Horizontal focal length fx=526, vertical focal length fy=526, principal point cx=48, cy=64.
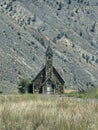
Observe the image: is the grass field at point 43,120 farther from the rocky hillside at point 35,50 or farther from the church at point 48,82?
the rocky hillside at point 35,50

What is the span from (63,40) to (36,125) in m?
170

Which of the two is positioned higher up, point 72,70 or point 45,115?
point 72,70

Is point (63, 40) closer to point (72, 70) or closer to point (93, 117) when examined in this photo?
point (72, 70)

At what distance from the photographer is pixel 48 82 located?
115 m

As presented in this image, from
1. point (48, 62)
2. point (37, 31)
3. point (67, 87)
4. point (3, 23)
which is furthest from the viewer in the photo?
point (37, 31)

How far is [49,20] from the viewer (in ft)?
655

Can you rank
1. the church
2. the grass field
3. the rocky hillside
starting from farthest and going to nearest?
1. the rocky hillside
2. the church
3. the grass field

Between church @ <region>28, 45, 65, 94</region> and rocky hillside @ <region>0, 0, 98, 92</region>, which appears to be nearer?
church @ <region>28, 45, 65, 94</region>

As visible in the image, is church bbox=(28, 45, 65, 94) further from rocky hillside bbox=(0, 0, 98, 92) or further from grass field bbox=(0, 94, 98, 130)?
grass field bbox=(0, 94, 98, 130)

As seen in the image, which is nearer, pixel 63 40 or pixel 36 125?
pixel 36 125

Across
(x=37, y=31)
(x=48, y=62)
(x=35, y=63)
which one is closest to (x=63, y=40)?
Result: (x=37, y=31)

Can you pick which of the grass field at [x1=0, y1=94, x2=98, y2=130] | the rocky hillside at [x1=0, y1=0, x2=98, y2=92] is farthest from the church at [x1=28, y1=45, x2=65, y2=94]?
the grass field at [x1=0, y1=94, x2=98, y2=130]

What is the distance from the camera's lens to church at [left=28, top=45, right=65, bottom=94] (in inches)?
4476

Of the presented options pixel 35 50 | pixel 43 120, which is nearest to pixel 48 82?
pixel 35 50
